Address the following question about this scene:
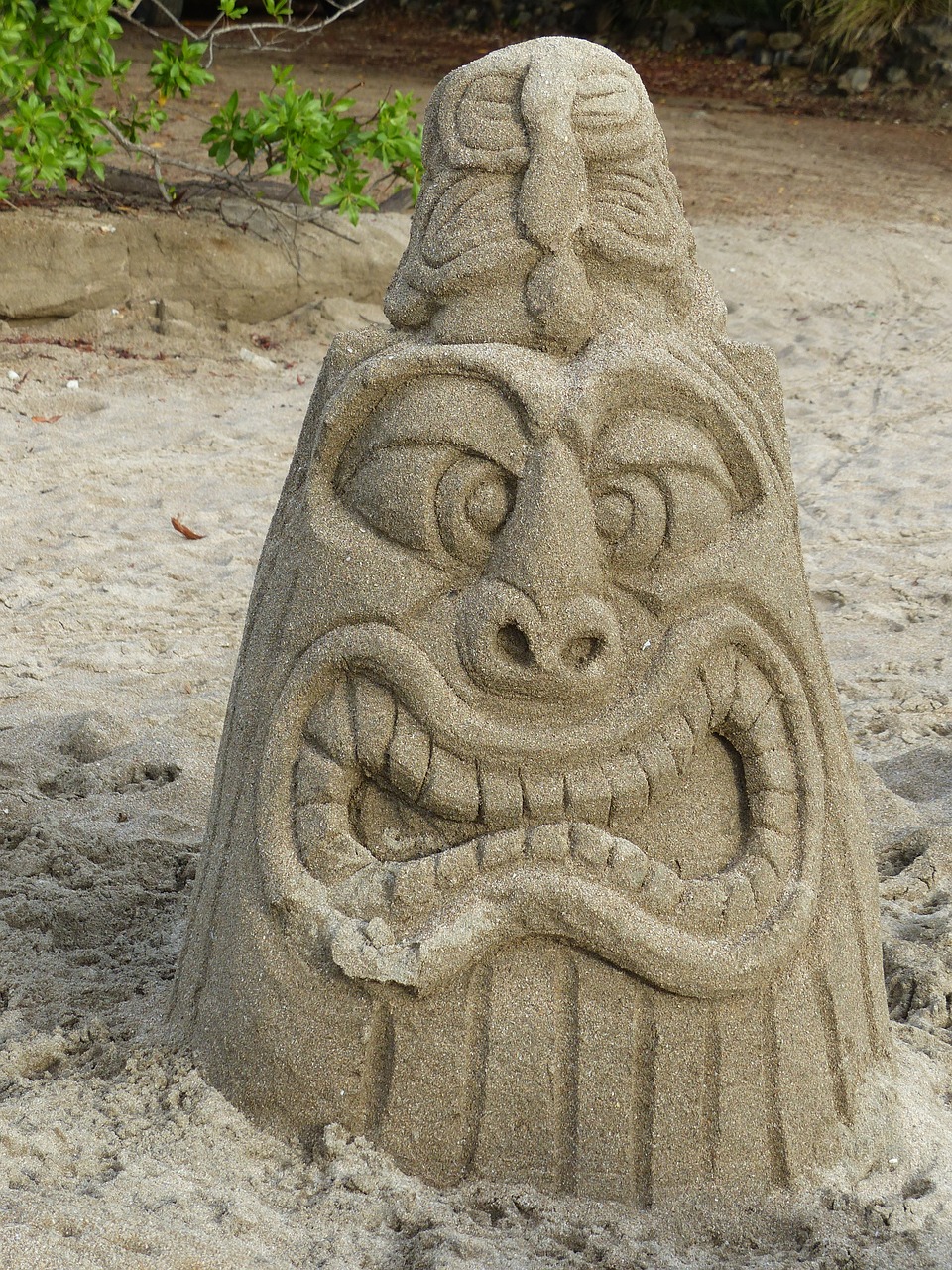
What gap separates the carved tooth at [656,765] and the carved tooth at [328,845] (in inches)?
16.0

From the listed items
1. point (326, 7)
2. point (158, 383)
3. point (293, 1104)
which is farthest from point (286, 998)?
point (326, 7)

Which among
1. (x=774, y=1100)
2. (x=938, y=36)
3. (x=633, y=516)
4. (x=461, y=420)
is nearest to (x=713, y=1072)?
→ (x=774, y=1100)

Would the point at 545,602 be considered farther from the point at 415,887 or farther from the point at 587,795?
the point at 415,887

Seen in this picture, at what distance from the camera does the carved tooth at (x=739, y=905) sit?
2.06m

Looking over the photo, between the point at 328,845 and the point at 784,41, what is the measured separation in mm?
12591

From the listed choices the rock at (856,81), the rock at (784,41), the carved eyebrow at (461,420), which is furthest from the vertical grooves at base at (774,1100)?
the rock at (784,41)

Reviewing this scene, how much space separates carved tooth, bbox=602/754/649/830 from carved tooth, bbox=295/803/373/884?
1.16ft

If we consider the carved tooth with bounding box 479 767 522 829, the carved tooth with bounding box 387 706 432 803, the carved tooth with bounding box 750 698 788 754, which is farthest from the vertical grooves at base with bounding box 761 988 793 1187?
the carved tooth with bounding box 387 706 432 803

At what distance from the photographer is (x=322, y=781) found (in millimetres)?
2098

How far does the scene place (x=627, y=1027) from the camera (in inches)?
80.2

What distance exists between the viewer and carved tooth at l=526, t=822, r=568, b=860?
2.03m

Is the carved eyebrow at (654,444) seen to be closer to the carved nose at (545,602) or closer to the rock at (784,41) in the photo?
the carved nose at (545,602)

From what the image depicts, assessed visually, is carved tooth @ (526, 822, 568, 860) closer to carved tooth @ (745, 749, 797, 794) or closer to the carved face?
the carved face

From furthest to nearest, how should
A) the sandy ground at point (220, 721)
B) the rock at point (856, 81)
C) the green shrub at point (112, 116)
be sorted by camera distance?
the rock at point (856, 81), the green shrub at point (112, 116), the sandy ground at point (220, 721)
